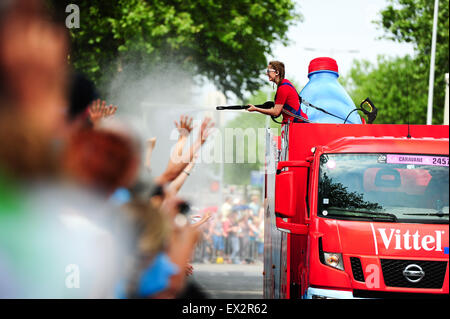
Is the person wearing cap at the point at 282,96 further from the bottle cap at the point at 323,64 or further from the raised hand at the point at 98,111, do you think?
the raised hand at the point at 98,111

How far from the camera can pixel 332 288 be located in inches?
228

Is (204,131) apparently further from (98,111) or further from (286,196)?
(286,196)

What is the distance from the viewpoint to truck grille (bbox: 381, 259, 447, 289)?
17.3ft

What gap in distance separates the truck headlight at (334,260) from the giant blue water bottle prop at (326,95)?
6.91 feet

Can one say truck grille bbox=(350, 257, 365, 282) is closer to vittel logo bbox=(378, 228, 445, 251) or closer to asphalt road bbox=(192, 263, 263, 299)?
vittel logo bbox=(378, 228, 445, 251)

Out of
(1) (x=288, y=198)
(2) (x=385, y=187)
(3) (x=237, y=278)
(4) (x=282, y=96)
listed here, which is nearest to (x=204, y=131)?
(2) (x=385, y=187)

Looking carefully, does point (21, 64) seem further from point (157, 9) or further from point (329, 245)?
point (157, 9)

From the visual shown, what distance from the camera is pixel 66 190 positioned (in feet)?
6.71

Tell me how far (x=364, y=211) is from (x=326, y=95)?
96.7 inches

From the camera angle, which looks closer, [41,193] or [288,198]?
[41,193]

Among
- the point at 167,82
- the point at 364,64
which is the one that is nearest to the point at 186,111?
the point at 167,82

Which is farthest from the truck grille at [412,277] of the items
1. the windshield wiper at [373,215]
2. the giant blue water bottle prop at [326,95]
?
the giant blue water bottle prop at [326,95]

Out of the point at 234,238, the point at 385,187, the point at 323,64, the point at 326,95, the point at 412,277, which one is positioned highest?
the point at 323,64
